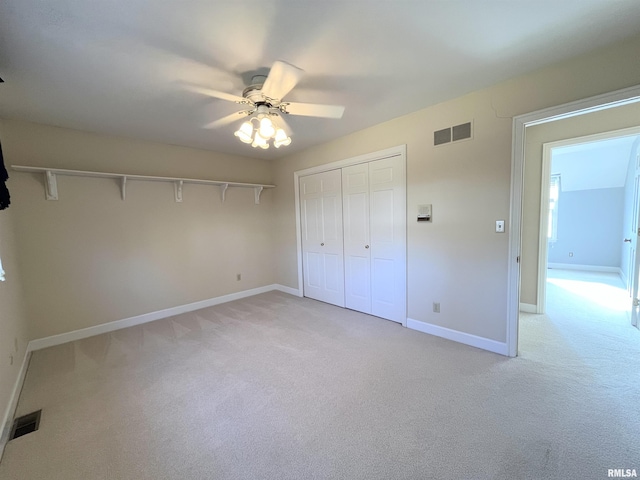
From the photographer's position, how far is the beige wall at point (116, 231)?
9.54ft

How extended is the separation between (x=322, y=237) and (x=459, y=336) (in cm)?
231

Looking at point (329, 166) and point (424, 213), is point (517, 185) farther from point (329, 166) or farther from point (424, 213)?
point (329, 166)

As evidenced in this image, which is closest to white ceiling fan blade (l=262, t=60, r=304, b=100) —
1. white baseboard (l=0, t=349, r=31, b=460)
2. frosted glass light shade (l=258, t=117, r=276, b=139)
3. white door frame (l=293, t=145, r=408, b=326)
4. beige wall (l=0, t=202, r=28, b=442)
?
frosted glass light shade (l=258, t=117, r=276, b=139)

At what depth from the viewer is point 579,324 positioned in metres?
3.17

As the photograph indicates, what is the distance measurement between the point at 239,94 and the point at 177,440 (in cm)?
269

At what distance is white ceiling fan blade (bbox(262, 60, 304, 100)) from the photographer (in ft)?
5.18

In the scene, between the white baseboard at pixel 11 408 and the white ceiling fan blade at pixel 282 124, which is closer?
the white baseboard at pixel 11 408

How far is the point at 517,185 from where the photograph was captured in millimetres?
2359

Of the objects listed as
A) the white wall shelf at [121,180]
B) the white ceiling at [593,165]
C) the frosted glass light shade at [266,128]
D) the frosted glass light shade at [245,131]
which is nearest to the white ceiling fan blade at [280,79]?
the frosted glass light shade at [266,128]

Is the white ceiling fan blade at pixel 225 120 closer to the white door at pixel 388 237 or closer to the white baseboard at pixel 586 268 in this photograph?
the white door at pixel 388 237

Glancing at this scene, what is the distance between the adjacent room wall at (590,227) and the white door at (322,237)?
6.44 metres

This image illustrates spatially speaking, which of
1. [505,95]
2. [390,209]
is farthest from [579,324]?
[505,95]

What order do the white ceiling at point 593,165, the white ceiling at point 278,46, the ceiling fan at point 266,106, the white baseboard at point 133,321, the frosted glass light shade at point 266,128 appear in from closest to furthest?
the white ceiling at point 278,46, the ceiling fan at point 266,106, the frosted glass light shade at point 266,128, the white baseboard at point 133,321, the white ceiling at point 593,165

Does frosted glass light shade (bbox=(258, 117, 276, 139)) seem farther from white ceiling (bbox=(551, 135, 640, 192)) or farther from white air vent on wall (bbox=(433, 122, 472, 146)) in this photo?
white ceiling (bbox=(551, 135, 640, 192))
